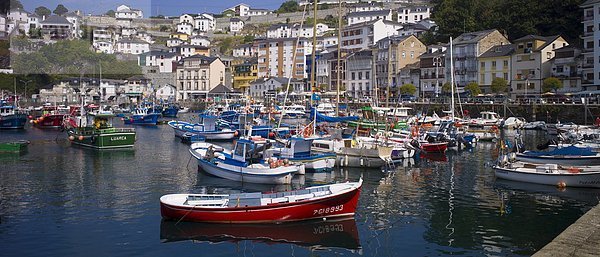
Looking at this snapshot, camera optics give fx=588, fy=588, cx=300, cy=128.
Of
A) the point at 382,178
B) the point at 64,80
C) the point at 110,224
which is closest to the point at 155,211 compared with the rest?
the point at 110,224

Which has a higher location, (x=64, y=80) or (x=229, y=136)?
(x=64, y=80)

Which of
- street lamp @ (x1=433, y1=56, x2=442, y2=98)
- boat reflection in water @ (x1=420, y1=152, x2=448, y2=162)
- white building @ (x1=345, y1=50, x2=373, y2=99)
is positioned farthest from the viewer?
white building @ (x1=345, y1=50, x2=373, y2=99)

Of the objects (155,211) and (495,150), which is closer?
(155,211)

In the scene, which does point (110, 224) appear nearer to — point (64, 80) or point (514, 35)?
point (514, 35)

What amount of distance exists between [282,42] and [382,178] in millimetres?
69753

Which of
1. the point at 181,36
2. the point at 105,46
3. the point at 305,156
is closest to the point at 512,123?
→ the point at 305,156

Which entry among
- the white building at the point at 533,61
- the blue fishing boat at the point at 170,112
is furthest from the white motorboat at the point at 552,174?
the blue fishing boat at the point at 170,112

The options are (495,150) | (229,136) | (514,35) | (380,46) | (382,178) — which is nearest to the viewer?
(382,178)

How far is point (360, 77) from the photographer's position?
72.6 m

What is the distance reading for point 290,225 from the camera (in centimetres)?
1445

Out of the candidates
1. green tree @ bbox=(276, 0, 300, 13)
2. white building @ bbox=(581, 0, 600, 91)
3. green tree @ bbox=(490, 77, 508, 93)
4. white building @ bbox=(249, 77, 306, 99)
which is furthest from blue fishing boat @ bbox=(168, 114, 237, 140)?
green tree @ bbox=(276, 0, 300, 13)

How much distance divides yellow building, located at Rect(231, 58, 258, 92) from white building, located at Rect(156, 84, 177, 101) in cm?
1013

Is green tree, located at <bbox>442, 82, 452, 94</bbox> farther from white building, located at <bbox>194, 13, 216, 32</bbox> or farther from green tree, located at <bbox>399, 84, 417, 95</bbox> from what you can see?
white building, located at <bbox>194, 13, 216, 32</bbox>

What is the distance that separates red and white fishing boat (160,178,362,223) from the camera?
14.3m
